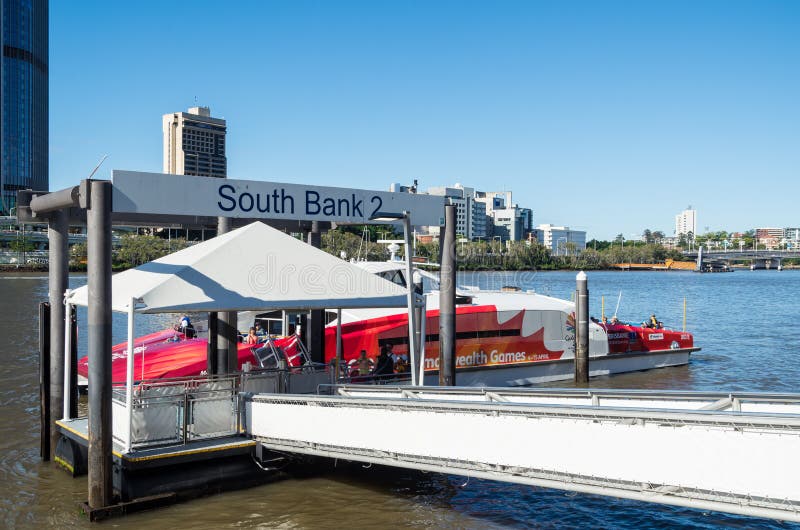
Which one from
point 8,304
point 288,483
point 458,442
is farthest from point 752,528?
point 8,304

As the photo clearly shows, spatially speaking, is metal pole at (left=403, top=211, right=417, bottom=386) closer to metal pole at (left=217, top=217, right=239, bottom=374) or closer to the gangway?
the gangway

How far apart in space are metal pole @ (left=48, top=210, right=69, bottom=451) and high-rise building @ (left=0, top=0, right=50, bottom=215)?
16910cm

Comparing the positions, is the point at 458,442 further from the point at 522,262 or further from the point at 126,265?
the point at 522,262

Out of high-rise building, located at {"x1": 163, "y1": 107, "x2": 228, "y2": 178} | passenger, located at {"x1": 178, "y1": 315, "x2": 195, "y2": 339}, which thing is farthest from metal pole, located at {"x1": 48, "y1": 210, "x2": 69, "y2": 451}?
high-rise building, located at {"x1": 163, "y1": 107, "x2": 228, "y2": 178}

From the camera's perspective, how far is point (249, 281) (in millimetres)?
10508

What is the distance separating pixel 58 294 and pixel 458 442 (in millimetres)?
6822

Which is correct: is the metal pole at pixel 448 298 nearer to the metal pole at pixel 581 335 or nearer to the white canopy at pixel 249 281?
the white canopy at pixel 249 281

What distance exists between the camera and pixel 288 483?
36.3ft

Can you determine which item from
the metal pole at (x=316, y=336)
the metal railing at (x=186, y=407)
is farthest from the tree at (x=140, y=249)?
the metal railing at (x=186, y=407)

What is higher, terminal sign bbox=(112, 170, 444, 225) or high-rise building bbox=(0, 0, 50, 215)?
high-rise building bbox=(0, 0, 50, 215)

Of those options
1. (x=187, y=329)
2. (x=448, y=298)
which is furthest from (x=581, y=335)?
(x=187, y=329)

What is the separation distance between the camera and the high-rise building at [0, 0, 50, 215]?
167500 mm

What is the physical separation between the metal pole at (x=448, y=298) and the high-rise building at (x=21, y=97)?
17010 cm

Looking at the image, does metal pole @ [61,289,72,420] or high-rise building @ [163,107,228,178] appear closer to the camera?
metal pole @ [61,289,72,420]
